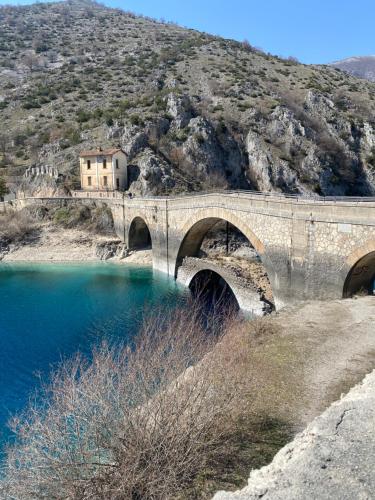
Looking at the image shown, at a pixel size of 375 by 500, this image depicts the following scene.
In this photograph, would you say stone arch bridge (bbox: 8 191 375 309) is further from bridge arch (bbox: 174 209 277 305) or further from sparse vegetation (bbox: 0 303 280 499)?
sparse vegetation (bbox: 0 303 280 499)

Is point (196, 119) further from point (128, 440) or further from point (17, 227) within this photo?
point (128, 440)

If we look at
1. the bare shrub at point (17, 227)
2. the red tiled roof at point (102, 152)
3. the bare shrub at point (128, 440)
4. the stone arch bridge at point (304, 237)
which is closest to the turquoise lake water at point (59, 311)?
the bare shrub at point (17, 227)

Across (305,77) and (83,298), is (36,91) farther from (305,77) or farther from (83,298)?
(83,298)

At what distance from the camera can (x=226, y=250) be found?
40.5 metres

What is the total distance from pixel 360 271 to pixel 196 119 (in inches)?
1890

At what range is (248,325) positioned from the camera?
14688 millimetres

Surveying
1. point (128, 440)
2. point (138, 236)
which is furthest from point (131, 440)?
point (138, 236)

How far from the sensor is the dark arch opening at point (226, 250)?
2666 cm

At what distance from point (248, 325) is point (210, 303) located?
13.3m

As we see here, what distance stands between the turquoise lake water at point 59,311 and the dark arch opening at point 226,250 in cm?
387

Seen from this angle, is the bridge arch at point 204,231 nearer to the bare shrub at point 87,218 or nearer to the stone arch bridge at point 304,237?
the stone arch bridge at point 304,237

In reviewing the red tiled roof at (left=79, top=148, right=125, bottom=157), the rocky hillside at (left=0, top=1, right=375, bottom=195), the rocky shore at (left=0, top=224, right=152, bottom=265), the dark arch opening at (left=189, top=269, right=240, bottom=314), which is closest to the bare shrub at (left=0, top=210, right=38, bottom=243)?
the rocky shore at (left=0, top=224, right=152, bottom=265)

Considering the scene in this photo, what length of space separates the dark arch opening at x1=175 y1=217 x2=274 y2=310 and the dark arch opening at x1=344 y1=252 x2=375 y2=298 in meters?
5.56

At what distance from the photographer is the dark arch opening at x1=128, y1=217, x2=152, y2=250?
43156 millimetres
